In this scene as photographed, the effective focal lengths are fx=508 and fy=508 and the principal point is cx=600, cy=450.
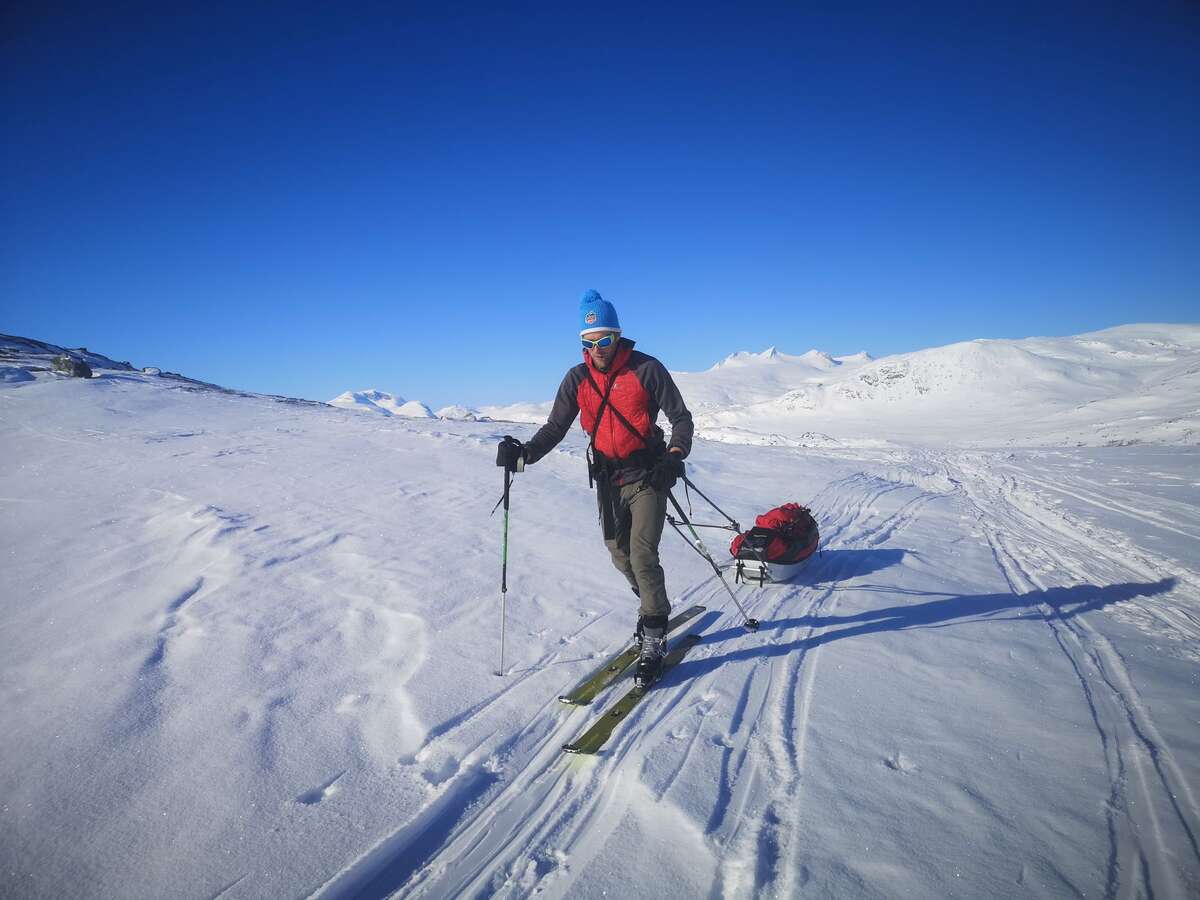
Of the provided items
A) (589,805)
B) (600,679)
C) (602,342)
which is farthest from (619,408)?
(589,805)

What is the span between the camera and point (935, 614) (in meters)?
5.22

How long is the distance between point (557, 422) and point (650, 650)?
2.05m

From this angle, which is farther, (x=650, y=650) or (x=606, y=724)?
(x=650, y=650)

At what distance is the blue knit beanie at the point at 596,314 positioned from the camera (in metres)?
4.13

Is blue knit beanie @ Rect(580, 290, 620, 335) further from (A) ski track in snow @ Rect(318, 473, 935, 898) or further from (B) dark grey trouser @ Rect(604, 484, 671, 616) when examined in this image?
(A) ski track in snow @ Rect(318, 473, 935, 898)

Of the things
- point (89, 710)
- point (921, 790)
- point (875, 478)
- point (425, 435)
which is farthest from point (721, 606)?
point (875, 478)

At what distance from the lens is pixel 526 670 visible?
409 centimetres

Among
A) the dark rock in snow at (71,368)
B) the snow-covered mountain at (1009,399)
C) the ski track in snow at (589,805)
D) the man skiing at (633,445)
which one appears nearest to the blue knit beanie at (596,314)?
the man skiing at (633,445)

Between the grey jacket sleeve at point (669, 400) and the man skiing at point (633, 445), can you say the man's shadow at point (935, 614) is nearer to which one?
the man skiing at point (633, 445)

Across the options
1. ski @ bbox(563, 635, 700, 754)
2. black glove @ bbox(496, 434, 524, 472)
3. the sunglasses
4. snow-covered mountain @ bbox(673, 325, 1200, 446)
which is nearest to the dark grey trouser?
ski @ bbox(563, 635, 700, 754)

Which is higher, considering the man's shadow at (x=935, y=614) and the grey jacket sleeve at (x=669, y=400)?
the grey jacket sleeve at (x=669, y=400)

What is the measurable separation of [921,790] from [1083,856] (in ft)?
2.08

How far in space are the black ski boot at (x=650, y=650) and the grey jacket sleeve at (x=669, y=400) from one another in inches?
54.1

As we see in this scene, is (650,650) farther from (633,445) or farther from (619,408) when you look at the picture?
(619,408)
